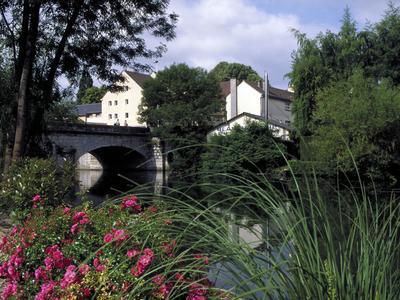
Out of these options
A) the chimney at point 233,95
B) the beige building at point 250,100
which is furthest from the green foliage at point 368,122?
the chimney at point 233,95

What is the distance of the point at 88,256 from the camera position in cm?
228

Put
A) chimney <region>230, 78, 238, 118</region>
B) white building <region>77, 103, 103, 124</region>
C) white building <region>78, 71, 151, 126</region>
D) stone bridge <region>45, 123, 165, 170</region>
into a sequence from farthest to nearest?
white building <region>77, 103, 103, 124</region>
white building <region>78, 71, 151, 126</region>
chimney <region>230, 78, 238, 118</region>
stone bridge <region>45, 123, 165, 170</region>

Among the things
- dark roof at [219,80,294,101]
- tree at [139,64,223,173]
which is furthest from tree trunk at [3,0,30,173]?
dark roof at [219,80,294,101]

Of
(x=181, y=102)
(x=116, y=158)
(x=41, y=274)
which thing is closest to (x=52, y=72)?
(x=41, y=274)

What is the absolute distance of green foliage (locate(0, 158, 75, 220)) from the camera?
7.72m

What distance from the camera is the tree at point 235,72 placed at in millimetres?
73812

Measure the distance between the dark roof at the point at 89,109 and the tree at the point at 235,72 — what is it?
54.0 feet

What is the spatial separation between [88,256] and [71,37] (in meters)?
9.20

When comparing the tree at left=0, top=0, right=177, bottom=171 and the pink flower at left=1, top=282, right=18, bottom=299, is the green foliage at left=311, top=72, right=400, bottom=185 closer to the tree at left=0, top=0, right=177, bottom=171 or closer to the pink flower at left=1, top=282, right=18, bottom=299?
the tree at left=0, top=0, right=177, bottom=171

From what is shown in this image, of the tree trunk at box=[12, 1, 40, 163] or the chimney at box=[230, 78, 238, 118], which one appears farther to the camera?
the chimney at box=[230, 78, 238, 118]

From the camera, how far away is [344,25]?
31703mm

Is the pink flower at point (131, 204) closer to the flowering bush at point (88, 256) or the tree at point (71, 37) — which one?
the flowering bush at point (88, 256)

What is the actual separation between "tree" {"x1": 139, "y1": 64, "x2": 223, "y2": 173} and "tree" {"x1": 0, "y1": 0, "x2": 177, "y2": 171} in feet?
102

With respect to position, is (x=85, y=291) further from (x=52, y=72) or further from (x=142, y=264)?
(x=52, y=72)
